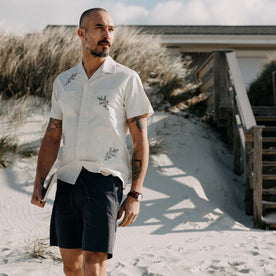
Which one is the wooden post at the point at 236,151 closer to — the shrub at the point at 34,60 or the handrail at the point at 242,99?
the handrail at the point at 242,99

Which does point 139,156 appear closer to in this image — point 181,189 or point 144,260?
point 144,260

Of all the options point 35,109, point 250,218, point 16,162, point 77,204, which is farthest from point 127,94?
point 35,109

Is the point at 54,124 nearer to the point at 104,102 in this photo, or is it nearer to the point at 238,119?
the point at 104,102

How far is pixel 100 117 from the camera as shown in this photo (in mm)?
2252


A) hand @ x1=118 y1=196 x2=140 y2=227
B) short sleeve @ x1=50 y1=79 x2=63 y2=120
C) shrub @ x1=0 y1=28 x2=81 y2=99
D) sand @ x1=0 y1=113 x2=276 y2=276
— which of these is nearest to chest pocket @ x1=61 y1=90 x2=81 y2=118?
short sleeve @ x1=50 y1=79 x2=63 y2=120

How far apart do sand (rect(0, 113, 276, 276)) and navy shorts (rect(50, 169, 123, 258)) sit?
1.66 m

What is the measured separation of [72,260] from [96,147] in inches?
26.4

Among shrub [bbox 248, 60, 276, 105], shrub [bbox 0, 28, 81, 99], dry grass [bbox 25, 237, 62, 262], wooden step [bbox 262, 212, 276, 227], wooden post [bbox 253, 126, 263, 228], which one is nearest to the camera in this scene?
dry grass [bbox 25, 237, 62, 262]

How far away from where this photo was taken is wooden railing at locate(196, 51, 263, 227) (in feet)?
20.2

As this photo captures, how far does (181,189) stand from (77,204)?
4552 mm

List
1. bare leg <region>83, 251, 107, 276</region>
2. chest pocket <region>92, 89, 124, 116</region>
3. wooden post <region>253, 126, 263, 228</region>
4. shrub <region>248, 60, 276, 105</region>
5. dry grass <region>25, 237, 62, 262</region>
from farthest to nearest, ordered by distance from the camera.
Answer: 1. shrub <region>248, 60, 276, 105</region>
2. wooden post <region>253, 126, 263, 228</region>
3. dry grass <region>25, 237, 62, 262</region>
4. chest pocket <region>92, 89, 124, 116</region>
5. bare leg <region>83, 251, 107, 276</region>

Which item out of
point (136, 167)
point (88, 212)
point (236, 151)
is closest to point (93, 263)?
point (88, 212)

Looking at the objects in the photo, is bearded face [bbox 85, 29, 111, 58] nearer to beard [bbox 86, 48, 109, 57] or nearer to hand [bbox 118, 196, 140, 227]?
beard [bbox 86, 48, 109, 57]

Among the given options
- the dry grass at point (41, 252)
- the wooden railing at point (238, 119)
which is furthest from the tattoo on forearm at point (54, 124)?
the wooden railing at point (238, 119)
